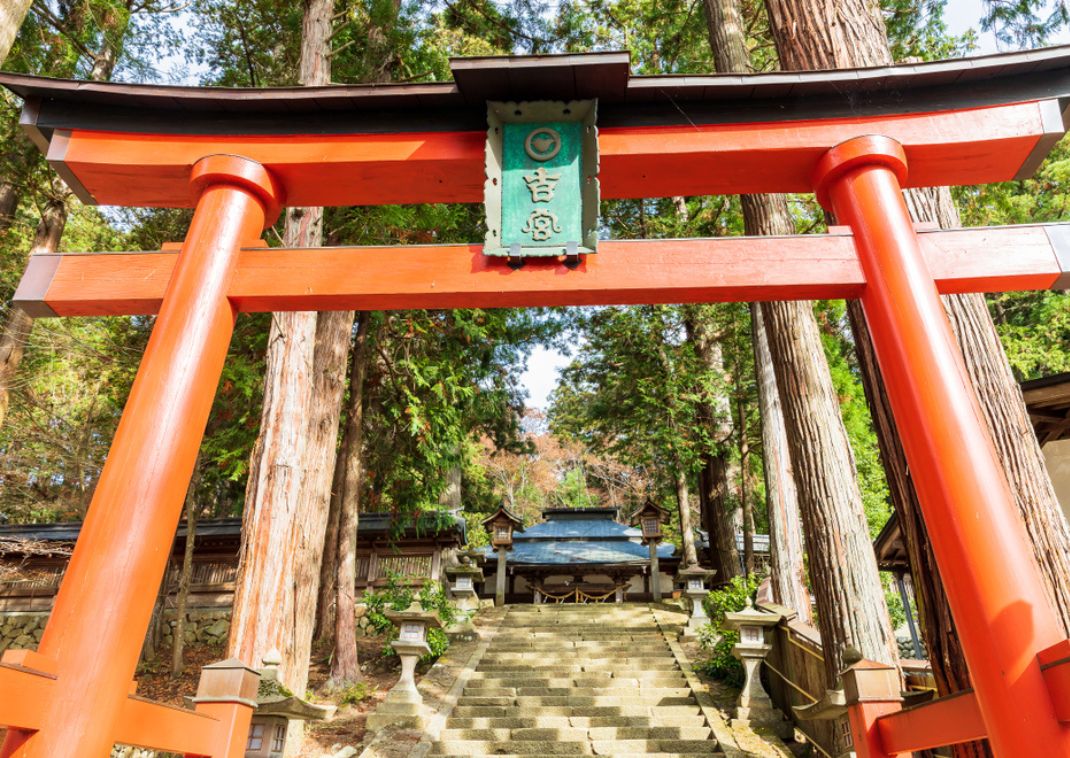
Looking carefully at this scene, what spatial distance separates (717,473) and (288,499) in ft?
34.5

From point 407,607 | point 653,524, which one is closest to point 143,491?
point 407,607

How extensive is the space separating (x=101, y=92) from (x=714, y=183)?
308 centimetres

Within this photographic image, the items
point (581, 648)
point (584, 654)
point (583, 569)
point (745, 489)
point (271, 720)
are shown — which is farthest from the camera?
point (583, 569)

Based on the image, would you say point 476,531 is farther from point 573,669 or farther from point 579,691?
point 579,691

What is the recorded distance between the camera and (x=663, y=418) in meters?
13.8

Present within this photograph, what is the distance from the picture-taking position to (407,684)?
24.1 ft

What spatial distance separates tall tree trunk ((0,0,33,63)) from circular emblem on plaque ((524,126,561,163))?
3.84m

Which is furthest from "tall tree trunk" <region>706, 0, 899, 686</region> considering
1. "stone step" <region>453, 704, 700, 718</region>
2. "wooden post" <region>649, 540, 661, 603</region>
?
"wooden post" <region>649, 540, 661, 603</region>

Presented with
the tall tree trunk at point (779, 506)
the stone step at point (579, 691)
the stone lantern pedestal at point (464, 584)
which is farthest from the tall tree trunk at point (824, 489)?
the stone lantern pedestal at point (464, 584)

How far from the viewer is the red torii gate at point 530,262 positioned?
7.33ft

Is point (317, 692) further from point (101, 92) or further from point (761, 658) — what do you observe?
point (101, 92)

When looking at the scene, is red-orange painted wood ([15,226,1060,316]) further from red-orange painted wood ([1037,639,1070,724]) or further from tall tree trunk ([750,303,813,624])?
tall tree trunk ([750,303,813,624])

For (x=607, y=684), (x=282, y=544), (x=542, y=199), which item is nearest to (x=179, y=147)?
(x=542, y=199)

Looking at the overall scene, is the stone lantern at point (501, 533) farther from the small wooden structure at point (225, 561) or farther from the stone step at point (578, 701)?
the stone step at point (578, 701)
